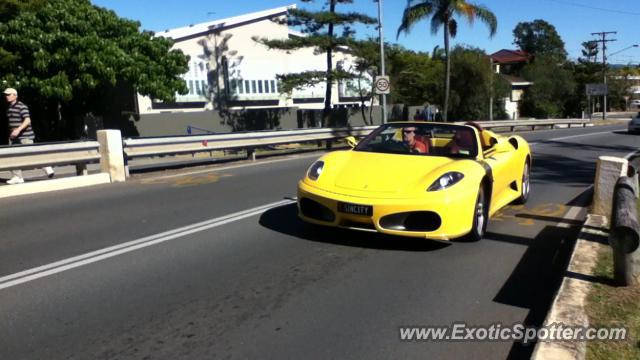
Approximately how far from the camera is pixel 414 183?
18.4 ft

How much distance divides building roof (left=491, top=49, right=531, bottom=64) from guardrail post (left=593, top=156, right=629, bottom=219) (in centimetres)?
9814

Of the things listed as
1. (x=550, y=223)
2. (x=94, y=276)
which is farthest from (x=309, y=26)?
(x=94, y=276)

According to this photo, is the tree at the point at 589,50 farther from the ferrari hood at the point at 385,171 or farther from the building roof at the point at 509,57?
the ferrari hood at the point at 385,171

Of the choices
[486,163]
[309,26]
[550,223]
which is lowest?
[550,223]

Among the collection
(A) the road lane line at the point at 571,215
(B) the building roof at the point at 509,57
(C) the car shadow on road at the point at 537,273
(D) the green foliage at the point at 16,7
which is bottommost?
(C) the car shadow on road at the point at 537,273

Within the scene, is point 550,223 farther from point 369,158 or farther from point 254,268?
point 254,268

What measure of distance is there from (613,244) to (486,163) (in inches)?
88.6

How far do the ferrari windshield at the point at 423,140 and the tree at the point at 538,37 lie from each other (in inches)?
4821

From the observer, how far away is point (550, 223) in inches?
279

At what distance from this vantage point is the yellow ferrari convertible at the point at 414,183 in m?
5.39

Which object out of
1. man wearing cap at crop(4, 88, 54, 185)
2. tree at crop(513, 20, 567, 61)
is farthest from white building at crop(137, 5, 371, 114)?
tree at crop(513, 20, 567, 61)

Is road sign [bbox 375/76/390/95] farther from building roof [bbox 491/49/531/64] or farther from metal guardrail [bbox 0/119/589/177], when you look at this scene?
building roof [bbox 491/49/531/64]

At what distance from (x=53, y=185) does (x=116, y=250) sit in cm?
512

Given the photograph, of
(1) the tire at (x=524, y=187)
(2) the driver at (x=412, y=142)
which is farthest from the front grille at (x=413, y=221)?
(1) the tire at (x=524, y=187)
